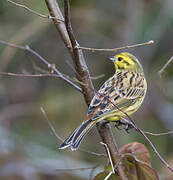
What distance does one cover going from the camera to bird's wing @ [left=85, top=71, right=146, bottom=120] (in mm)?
3865

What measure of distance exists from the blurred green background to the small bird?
1871 mm

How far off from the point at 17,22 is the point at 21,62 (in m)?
0.72

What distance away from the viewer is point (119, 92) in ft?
14.3

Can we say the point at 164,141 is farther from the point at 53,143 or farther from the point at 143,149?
the point at 143,149

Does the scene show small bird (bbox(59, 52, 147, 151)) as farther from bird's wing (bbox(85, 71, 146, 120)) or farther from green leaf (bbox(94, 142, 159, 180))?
green leaf (bbox(94, 142, 159, 180))

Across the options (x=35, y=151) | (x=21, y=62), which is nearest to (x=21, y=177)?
(x=35, y=151)

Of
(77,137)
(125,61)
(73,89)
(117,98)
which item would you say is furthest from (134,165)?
(73,89)

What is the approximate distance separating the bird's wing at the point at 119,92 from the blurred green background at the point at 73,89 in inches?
79.5

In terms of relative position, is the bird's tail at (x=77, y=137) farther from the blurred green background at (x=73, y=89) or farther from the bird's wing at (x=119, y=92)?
the blurred green background at (x=73, y=89)

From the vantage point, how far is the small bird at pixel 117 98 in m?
3.69

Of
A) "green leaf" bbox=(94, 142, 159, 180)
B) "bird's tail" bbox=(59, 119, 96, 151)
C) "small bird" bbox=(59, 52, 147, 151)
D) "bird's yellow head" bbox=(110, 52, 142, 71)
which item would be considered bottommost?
"green leaf" bbox=(94, 142, 159, 180)

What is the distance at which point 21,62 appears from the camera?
26.3 feet

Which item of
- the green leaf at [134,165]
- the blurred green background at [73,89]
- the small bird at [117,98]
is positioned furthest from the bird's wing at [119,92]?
the blurred green background at [73,89]

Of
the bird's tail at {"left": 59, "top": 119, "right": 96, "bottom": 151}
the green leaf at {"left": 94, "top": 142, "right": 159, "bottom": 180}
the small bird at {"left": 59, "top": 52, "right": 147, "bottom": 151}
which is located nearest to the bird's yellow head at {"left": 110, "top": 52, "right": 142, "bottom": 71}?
the small bird at {"left": 59, "top": 52, "right": 147, "bottom": 151}
